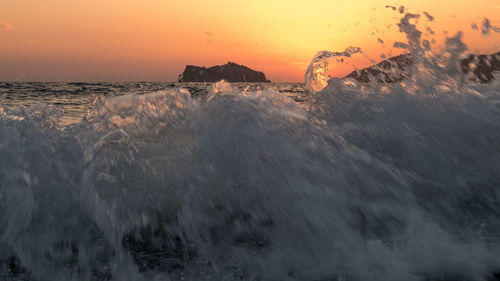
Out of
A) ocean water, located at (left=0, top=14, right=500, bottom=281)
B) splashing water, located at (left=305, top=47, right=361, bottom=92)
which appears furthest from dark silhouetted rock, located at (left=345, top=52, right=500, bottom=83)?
splashing water, located at (left=305, top=47, right=361, bottom=92)

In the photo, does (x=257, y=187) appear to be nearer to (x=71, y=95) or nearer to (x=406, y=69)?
(x=406, y=69)

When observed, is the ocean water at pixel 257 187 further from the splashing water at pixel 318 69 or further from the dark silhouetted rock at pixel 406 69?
the splashing water at pixel 318 69

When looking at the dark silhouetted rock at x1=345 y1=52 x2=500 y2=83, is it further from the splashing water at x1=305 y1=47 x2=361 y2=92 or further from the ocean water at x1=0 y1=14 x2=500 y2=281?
the splashing water at x1=305 y1=47 x2=361 y2=92

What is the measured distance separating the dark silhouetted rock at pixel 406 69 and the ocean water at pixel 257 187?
0.42 ft

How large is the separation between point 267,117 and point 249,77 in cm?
8081

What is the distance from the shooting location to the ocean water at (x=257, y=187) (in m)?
1.60

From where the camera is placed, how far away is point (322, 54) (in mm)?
4672

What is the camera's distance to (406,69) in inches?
134

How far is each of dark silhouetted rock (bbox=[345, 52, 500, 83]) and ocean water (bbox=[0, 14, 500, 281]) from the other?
13 cm

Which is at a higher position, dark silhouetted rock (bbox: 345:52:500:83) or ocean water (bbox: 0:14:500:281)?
dark silhouetted rock (bbox: 345:52:500:83)

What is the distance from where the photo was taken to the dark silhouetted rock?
3.29m

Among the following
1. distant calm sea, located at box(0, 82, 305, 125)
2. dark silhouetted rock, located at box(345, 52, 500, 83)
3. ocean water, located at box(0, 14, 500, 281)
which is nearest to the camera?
ocean water, located at box(0, 14, 500, 281)

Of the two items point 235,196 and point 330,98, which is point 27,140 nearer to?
point 235,196

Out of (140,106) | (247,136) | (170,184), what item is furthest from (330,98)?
(170,184)
